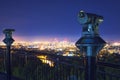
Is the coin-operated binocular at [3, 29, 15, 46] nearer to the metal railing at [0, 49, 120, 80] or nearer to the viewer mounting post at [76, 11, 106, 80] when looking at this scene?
the metal railing at [0, 49, 120, 80]

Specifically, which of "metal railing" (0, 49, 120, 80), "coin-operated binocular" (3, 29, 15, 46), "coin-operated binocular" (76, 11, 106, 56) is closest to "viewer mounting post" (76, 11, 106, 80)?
"coin-operated binocular" (76, 11, 106, 56)

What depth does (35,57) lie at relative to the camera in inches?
349

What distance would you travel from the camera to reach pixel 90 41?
15.7 feet

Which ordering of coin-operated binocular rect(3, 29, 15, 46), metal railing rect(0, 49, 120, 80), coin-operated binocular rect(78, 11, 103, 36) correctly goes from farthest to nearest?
1. coin-operated binocular rect(3, 29, 15, 46)
2. metal railing rect(0, 49, 120, 80)
3. coin-operated binocular rect(78, 11, 103, 36)

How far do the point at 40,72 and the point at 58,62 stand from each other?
2.69 metres

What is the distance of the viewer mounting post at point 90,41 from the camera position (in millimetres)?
4785

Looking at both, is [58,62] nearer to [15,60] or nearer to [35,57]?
[35,57]

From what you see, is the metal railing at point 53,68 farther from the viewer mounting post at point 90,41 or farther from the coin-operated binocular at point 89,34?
the coin-operated binocular at point 89,34

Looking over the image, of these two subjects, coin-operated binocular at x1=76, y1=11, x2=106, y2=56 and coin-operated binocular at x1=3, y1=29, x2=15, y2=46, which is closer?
coin-operated binocular at x1=76, y1=11, x2=106, y2=56

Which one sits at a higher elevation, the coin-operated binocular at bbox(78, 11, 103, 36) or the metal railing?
the coin-operated binocular at bbox(78, 11, 103, 36)

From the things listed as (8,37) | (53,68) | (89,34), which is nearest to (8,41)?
(8,37)

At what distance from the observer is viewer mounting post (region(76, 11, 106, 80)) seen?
15.7ft

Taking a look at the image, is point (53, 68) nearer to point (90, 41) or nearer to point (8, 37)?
point (8, 37)

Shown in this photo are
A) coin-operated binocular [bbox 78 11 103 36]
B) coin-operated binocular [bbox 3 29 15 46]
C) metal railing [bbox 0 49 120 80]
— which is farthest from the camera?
coin-operated binocular [bbox 3 29 15 46]
